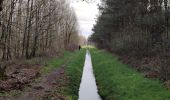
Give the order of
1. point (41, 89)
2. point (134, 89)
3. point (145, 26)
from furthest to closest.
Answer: point (145, 26) → point (41, 89) → point (134, 89)

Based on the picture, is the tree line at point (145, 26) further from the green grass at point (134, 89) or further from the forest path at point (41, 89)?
the forest path at point (41, 89)

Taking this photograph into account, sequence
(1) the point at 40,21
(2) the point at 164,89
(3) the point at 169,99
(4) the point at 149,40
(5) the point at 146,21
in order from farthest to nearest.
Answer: (1) the point at 40,21, (4) the point at 149,40, (5) the point at 146,21, (2) the point at 164,89, (3) the point at 169,99

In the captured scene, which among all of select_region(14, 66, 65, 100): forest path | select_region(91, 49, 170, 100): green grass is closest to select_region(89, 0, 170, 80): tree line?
select_region(91, 49, 170, 100): green grass

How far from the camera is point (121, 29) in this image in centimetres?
5578

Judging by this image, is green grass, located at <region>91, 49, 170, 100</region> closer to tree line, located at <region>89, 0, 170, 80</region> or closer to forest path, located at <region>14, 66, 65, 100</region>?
tree line, located at <region>89, 0, 170, 80</region>

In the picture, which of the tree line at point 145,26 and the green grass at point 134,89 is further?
the tree line at point 145,26

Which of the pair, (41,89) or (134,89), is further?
(41,89)

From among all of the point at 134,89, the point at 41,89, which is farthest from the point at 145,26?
the point at 41,89

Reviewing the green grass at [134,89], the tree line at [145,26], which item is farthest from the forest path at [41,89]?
the tree line at [145,26]

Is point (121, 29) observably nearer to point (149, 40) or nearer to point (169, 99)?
point (149, 40)

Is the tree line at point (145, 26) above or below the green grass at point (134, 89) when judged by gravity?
above

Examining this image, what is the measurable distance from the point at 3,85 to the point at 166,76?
387 inches

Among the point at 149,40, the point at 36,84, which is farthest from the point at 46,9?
the point at 36,84

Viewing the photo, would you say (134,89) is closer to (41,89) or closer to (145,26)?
(41,89)
